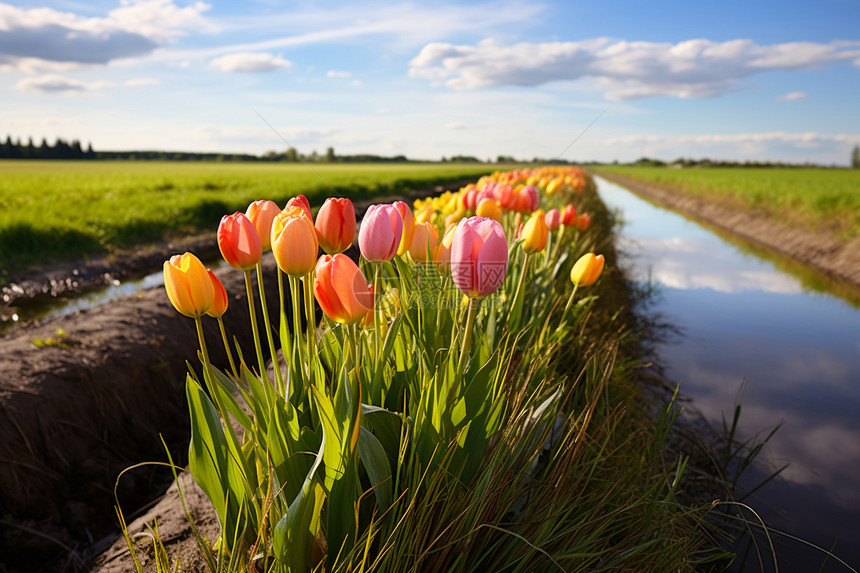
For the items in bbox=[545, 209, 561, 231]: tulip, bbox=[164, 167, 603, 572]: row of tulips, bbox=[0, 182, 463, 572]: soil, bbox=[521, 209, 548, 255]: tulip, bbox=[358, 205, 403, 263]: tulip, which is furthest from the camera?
bbox=[545, 209, 561, 231]: tulip

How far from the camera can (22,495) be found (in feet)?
9.30

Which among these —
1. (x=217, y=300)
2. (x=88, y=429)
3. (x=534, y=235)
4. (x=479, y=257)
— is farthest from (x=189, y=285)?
(x=88, y=429)

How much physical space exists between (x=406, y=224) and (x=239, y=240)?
60 cm

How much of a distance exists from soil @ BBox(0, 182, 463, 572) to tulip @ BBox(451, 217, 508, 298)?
139 cm

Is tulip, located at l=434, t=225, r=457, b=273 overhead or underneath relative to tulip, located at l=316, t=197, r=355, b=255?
underneath

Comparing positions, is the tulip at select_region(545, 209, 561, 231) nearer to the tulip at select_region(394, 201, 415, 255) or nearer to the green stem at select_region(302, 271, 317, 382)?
the tulip at select_region(394, 201, 415, 255)

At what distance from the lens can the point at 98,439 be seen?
3291 mm

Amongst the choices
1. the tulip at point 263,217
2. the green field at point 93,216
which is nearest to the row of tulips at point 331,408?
the tulip at point 263,217

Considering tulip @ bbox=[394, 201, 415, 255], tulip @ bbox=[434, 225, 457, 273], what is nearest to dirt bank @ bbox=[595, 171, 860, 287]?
tulip @ bbox=[434, 225, 457, 273]

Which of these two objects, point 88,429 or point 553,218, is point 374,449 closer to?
point 553,218

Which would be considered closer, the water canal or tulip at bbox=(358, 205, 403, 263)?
tulip at bbox=(358, 205, 403, 263)

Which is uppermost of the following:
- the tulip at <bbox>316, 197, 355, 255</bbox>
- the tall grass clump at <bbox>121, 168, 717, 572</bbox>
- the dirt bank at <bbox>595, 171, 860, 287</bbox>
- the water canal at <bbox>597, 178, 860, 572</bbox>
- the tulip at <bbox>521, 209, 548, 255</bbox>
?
the tulip at <bbox>316, 197, 355, 255</bbox>

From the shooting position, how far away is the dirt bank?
1005 centimetres

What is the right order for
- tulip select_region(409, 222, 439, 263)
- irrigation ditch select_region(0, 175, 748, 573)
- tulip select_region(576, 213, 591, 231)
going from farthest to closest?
tulip select_region(576, 213, 591, 231) → irrigation ditch select_region(0, 175, 748, 573) → tulip select_region(409, 222, 439, 263)
